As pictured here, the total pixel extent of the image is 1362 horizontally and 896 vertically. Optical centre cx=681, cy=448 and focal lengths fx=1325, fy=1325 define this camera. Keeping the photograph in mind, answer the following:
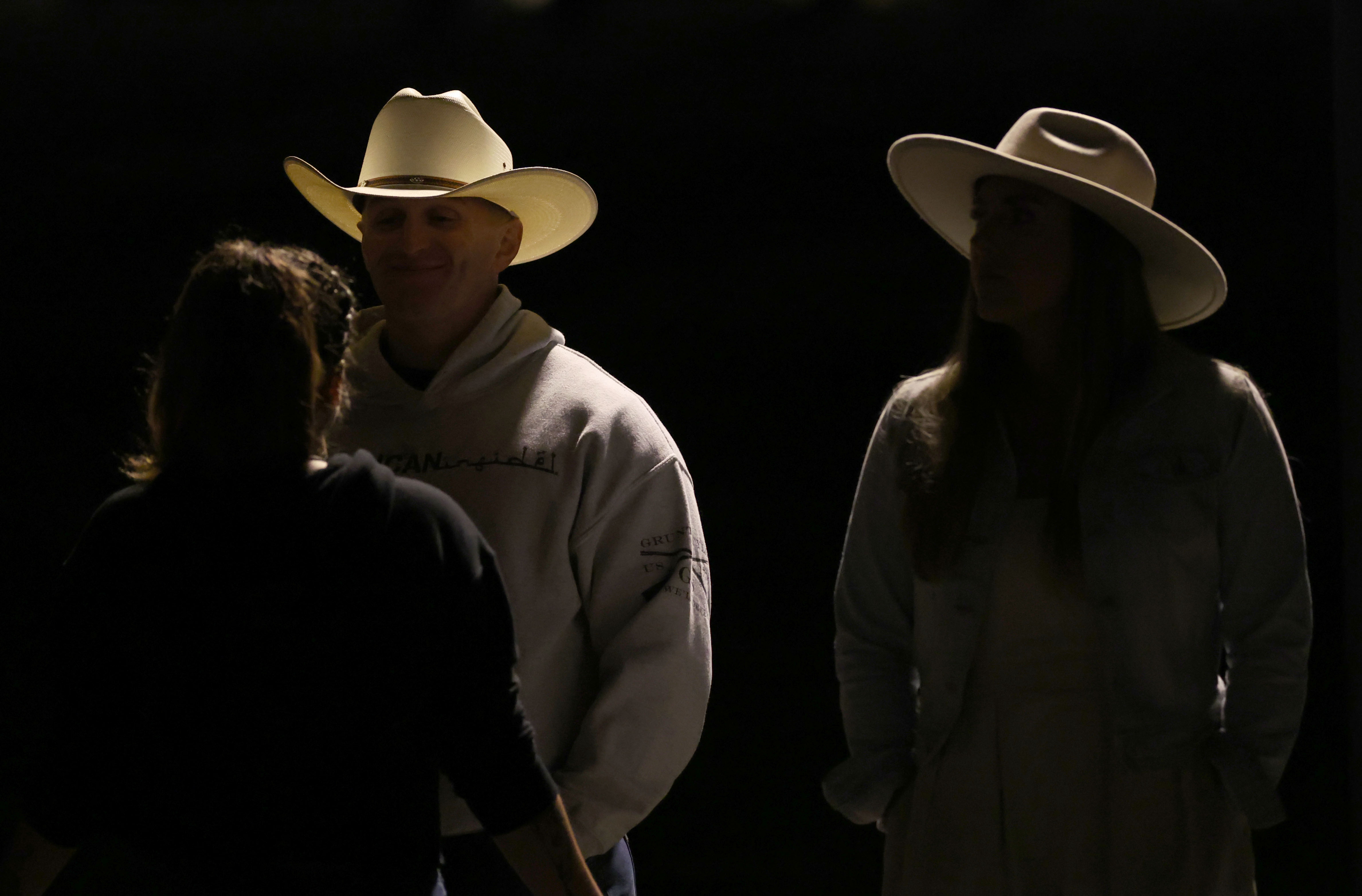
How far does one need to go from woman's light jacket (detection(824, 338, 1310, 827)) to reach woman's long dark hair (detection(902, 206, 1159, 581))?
0.9 inches

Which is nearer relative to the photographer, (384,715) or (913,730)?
(384,715)

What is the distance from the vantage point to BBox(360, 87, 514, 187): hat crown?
83.7 inches

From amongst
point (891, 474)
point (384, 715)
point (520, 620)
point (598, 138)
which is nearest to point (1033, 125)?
point (891, 474)

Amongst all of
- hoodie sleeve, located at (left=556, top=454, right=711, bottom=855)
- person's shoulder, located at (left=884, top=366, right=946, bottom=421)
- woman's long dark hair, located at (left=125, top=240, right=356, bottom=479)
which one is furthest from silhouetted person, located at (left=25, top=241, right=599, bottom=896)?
person's shoulder, located at (left=884, top=366, right=946, bottom=421)

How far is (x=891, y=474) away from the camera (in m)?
2.03

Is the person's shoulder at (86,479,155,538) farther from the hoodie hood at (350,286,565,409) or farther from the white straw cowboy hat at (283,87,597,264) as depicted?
the white straw cowboy hat at (283,87,597,264)

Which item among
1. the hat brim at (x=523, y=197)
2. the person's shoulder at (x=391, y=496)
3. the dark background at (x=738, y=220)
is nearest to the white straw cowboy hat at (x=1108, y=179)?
the hat brim at (x=523, y=197)

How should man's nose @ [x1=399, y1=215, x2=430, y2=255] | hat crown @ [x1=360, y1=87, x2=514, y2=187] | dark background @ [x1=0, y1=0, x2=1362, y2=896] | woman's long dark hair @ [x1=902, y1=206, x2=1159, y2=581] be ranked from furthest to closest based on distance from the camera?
dark background @ [x1=0, y1=0, x2=1362, y2=896] < hat crown @ [x1=360, y1=87, x2=514, y2=187] < man's nose @ [x1=399, y1=215, x2=430, y2=255] < woman's long dark hair @ [x1=902, y1=206, x2=1159, y2=581]

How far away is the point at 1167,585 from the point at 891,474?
0.43 m

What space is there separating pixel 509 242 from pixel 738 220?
1397mm

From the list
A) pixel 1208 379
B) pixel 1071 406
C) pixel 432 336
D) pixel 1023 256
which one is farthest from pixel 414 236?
pixel 1208 379

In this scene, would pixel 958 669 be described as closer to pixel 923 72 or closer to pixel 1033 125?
pixel 1033 125

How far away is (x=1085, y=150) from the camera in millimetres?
1987

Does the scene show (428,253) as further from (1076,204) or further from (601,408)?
(1076,204)
